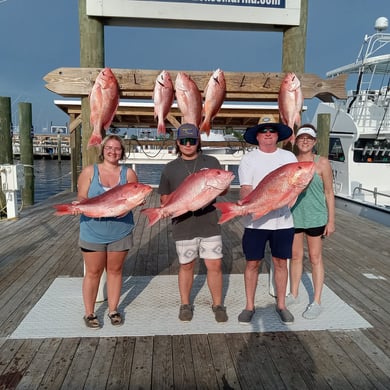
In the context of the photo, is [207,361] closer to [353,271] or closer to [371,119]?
[353,271]

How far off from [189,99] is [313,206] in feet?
4.57

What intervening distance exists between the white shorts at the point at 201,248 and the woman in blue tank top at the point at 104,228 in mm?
445

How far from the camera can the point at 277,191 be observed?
2350 millimetres

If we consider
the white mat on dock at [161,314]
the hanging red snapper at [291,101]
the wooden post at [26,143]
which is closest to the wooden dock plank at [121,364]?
the white mat on dock at [161,314]

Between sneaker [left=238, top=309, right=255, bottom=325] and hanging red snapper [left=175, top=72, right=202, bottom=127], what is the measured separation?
1646 mm

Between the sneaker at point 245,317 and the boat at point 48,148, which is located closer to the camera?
A: the sneaker at point 245,317

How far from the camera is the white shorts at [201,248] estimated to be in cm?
286

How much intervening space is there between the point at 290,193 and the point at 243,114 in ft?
32.8

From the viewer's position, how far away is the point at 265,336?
8.98 feet

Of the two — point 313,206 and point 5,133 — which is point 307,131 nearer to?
point 313,206

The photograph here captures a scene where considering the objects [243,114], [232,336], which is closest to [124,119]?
[243,114]

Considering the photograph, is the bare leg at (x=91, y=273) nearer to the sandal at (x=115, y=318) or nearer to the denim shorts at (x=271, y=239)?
the sandal at (x=115, y=318)

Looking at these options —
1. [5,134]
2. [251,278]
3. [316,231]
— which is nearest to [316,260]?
[316,231]

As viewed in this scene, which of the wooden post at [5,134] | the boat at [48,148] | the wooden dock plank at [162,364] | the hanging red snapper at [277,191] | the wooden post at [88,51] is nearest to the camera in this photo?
the wooden dock plank at [162,364]
